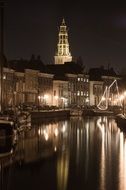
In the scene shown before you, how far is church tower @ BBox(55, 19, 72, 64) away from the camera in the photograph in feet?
427

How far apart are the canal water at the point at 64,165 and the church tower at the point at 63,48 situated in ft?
314

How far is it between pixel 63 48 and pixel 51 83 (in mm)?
37212

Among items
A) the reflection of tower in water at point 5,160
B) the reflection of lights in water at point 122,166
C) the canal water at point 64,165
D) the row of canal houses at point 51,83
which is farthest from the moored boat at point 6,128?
the row of canal houses at point 51,83

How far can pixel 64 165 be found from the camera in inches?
922

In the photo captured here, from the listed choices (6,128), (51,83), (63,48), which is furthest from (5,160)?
(63,48)

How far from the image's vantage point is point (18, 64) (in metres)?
85.5

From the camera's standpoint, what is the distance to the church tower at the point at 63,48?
130113 millimetres

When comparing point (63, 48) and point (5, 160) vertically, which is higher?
point (63, 48)

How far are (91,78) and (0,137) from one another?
297ft

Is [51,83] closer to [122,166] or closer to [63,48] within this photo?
[63,48]

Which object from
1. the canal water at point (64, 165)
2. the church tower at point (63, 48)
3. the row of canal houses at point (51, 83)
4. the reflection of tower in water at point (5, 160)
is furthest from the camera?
the church tower at point (63, 48)

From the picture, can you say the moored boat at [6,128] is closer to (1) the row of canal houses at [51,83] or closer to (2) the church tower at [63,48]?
(1) the row of canal houses at [51,83]

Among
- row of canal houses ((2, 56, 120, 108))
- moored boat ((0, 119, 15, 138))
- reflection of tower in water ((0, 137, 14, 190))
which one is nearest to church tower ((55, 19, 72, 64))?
row of canal houses ((2, 56, 120, 108))

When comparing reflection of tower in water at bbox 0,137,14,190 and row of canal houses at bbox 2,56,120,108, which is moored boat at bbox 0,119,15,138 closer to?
reflection of tower in water at bbox 0,137,14,190
